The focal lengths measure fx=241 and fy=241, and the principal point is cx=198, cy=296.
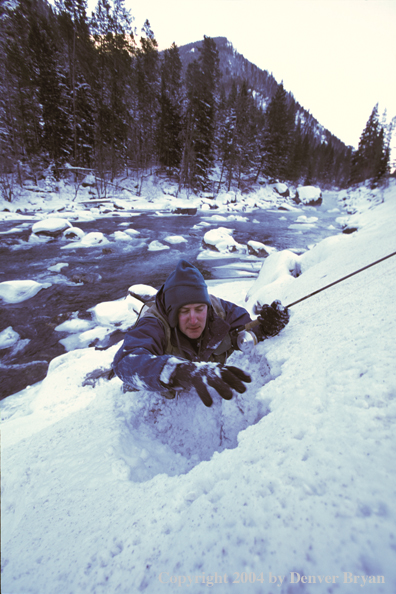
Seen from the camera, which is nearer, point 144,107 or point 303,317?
point 303,317

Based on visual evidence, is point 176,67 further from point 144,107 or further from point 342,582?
point 342,582

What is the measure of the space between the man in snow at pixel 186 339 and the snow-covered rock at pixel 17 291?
246 inches

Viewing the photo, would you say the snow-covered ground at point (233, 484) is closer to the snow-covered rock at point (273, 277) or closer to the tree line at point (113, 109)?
the snow-covered rock at point (273, 277)

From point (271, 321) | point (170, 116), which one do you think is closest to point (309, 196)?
point (170, 116)

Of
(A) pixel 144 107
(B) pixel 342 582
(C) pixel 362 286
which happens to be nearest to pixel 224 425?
(B) pixel 342 582

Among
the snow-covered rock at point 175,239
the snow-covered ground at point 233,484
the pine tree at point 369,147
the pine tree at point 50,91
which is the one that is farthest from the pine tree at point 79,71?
the pine tree at point 369,147

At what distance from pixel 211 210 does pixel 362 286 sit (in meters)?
22.6

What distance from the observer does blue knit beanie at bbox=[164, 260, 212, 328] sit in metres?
1.97

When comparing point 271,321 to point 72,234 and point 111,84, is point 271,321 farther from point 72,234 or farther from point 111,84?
point 111,84

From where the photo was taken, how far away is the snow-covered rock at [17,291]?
21.5 feet

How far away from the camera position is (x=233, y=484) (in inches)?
45.3

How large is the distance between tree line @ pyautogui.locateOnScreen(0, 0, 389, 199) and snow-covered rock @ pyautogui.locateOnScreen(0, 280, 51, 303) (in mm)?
16903

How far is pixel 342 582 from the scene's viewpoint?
2.40ft

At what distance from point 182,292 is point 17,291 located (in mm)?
6851
